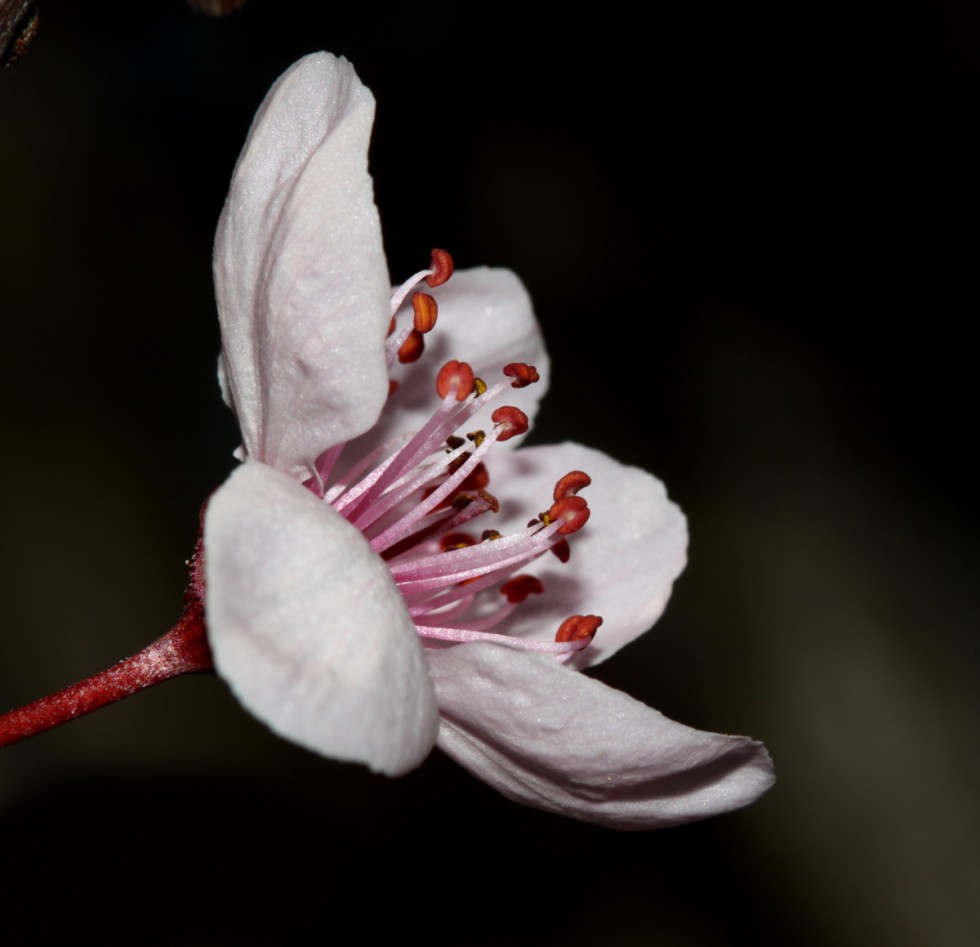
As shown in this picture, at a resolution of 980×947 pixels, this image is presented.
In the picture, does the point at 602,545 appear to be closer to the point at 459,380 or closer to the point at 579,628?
the point at 579,628

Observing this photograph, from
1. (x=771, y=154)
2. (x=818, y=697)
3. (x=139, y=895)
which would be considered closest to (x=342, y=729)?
(x=139, y=895)

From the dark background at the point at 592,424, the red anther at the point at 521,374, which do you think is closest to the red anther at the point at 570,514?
the red anther at the point at 521,374

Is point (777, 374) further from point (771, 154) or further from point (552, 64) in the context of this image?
point (552, 64)

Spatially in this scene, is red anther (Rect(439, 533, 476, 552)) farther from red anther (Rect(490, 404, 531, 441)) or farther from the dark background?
the dark background

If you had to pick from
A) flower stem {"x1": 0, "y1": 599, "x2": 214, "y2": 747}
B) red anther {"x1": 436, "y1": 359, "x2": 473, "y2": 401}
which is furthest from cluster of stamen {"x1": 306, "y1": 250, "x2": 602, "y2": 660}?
flower stem {"x1": 0, "y1": 599, "x2": 214, "y2": 747}

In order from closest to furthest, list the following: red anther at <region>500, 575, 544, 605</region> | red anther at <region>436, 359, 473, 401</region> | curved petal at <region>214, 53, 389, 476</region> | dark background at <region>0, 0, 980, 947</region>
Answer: curved petal at <region>214, 53, 389, 476</region> → red anther at <region>436, 359, 473, 401</region> → red anther at <region>500, 575, 544, 605</region> → dark background at <region>0, 0, 980, 947</region>

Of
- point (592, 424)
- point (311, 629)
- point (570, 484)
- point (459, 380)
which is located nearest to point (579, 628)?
point (570, 484)
